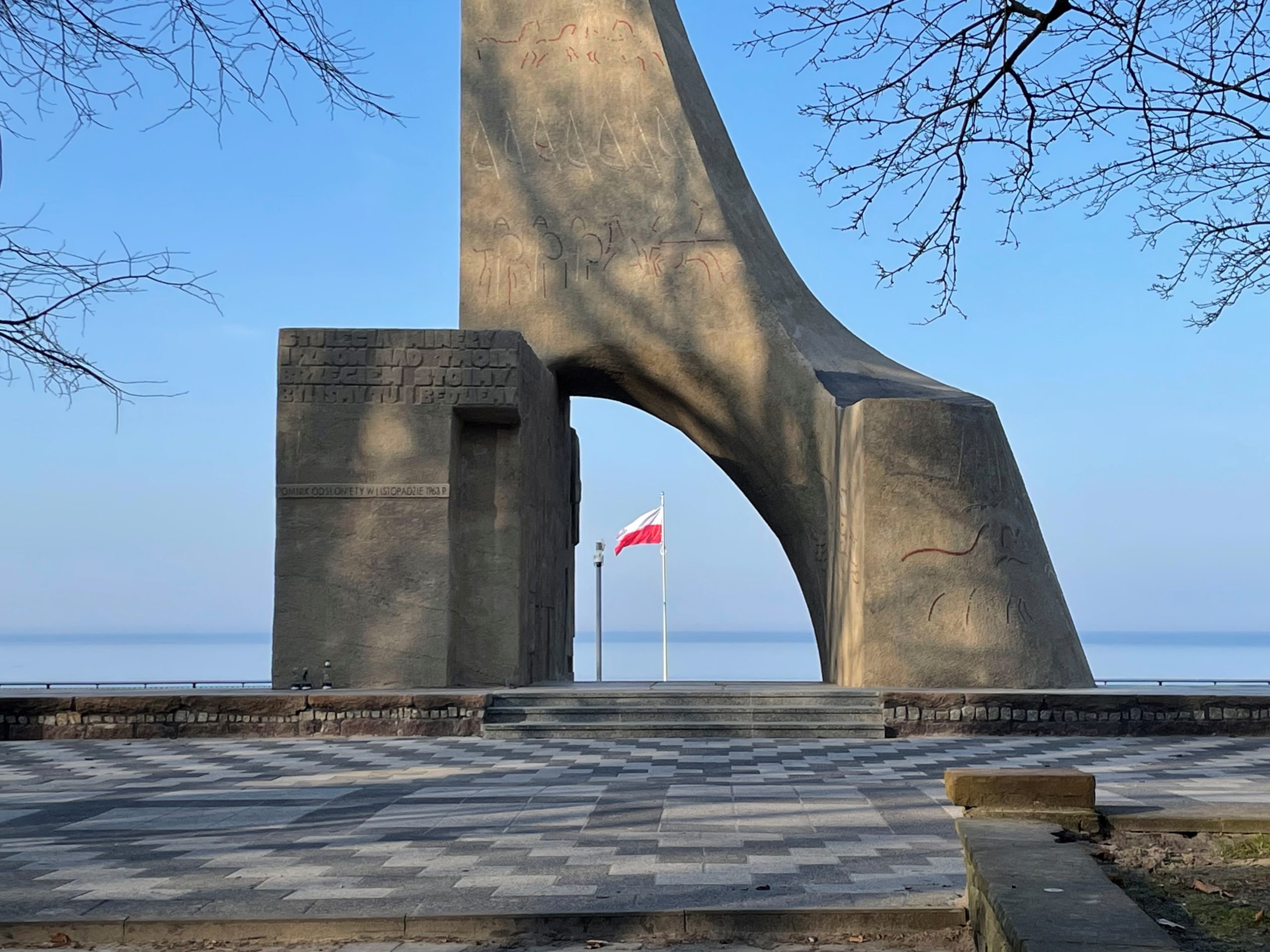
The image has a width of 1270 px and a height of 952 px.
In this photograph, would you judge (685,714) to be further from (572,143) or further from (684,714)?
(572,143)

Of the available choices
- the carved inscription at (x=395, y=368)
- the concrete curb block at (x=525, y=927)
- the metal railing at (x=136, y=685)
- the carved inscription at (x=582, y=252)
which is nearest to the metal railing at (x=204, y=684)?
the metal railing at (x=136, y=685)

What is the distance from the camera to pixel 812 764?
10008mm

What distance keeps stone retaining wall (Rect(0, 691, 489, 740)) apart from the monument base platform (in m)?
0.01

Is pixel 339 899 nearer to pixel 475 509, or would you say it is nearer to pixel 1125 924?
pixel 1125 924

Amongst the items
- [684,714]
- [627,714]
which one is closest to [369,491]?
[627,714]

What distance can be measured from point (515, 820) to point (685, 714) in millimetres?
5709

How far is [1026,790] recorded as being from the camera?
514 cm

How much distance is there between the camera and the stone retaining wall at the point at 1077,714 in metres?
12.4

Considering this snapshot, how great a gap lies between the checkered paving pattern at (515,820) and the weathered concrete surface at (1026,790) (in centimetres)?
41

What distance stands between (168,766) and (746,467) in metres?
8.67

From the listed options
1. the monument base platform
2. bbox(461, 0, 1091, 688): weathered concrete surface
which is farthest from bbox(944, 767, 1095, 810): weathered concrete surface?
bbox(461, 0, 1091, 688): weathered concrete surface

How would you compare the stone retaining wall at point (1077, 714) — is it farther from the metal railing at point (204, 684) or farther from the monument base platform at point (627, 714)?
the metal railing at point (204, 684)

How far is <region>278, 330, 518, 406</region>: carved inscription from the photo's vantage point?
1417 cm

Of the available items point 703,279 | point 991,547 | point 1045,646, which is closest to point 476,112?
point 703,279
